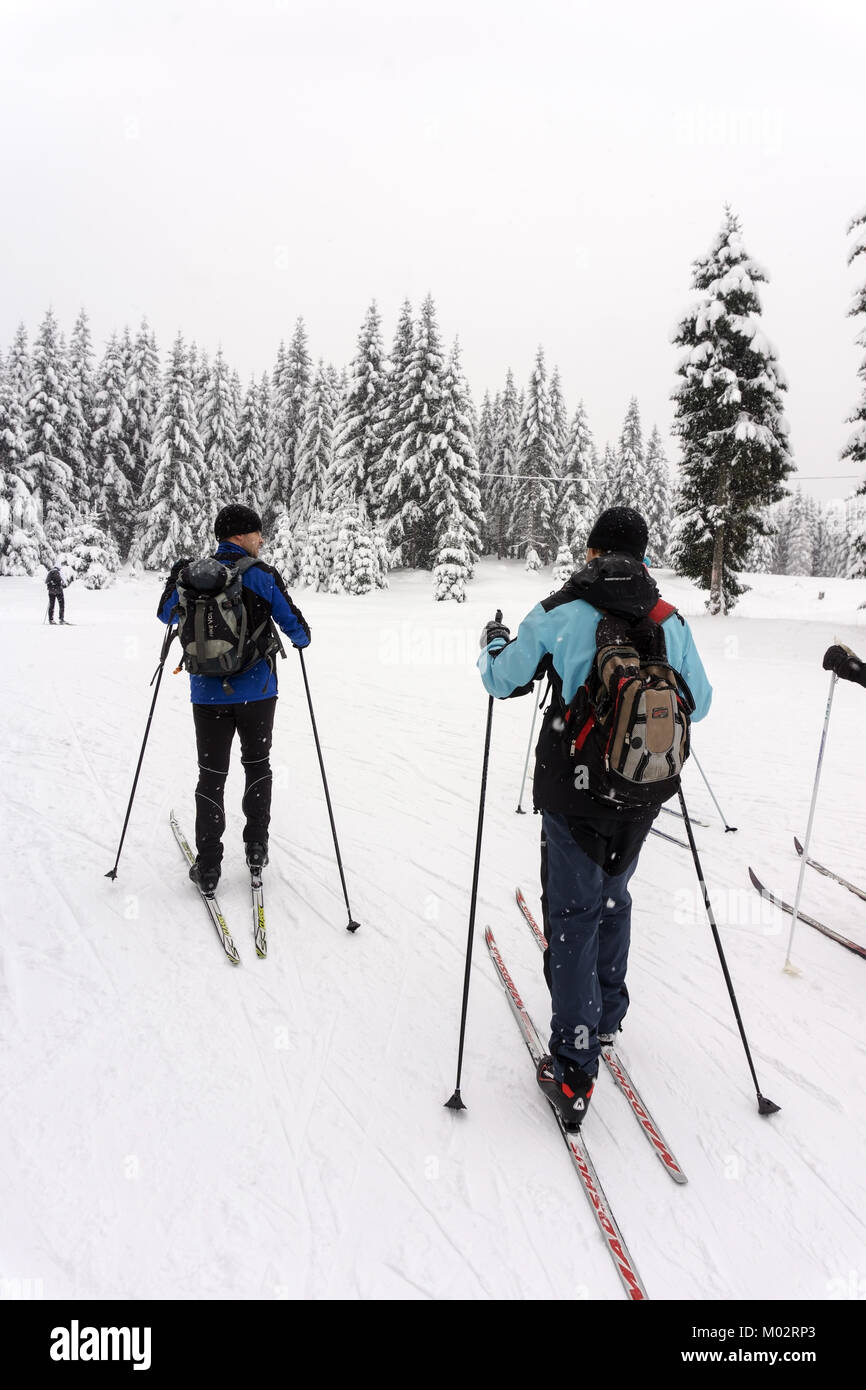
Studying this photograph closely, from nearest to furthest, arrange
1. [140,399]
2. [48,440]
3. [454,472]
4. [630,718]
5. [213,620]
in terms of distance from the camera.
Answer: [630,718]
[213,620]
[454,472]
[48,440]
[140,399]

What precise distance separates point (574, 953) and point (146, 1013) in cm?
214

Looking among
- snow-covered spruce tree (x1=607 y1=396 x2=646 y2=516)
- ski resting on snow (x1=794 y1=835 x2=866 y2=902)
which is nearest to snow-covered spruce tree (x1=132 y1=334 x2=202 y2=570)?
snow-covered spruce tree (x1=607 y1=396 x2=646 y2=516)

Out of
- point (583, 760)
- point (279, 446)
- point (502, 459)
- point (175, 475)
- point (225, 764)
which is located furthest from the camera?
point (502, 459)

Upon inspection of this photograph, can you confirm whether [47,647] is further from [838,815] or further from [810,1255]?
[810,1255]

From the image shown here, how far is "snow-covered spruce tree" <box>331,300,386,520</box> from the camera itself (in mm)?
37312

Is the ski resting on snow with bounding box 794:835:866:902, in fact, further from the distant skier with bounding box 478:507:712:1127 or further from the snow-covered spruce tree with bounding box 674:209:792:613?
the snow-covered spruce tree with bounding box 674:209:792:613

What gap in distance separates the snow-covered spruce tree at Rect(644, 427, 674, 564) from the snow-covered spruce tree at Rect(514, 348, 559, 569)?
1297cm

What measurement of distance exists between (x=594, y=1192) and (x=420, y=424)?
36.8m

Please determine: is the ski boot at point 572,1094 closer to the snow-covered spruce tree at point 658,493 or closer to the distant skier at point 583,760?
the distant skier at point 583,760

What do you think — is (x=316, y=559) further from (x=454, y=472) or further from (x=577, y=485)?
(x=577, y=485)

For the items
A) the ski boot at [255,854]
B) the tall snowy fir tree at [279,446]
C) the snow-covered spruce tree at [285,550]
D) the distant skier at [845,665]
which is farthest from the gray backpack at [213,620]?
the tall snowy fir tree at [279,446]

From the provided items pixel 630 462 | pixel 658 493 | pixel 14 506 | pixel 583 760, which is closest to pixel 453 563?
pixel 630 462

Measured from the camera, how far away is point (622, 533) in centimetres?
285

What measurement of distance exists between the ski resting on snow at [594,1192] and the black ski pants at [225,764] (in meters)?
2.12
